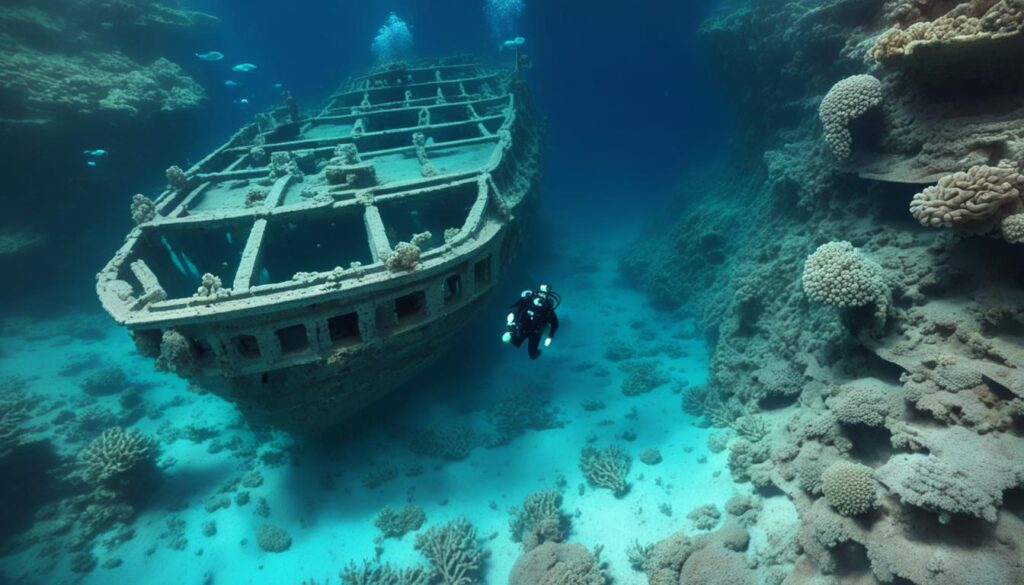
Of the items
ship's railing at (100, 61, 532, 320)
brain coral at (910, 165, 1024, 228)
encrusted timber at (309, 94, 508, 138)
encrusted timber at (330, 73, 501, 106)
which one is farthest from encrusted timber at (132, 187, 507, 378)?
encrusted timber at (330, 73, 501, 106)

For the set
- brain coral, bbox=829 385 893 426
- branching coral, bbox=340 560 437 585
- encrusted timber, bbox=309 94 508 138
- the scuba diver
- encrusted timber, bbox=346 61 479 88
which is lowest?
branching coral, bbox=340 560 437 585

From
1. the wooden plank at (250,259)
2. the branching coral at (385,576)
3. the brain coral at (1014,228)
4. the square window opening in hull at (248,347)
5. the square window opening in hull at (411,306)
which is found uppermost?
the brain coral at (1014,228)

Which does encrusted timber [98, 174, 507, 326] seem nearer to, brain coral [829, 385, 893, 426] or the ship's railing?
the ship's railing

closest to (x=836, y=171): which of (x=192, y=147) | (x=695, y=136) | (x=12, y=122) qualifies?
(x=12, y=122)

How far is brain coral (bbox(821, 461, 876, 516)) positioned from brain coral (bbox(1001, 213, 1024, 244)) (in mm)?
3533

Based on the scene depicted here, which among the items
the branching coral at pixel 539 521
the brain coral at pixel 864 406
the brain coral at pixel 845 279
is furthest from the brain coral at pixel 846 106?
the branching coral at pixel 539 521

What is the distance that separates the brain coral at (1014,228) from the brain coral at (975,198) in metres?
0.24

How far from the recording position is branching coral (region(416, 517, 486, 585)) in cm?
862

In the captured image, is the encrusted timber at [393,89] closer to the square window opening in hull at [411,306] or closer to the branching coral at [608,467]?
the square window opening in hull at [411,306]

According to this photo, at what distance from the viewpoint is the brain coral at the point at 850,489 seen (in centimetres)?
625

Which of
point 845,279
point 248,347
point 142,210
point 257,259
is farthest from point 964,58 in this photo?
point 142,210

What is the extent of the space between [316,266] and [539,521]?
335 inches

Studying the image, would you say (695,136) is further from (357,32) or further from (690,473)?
(690,473)

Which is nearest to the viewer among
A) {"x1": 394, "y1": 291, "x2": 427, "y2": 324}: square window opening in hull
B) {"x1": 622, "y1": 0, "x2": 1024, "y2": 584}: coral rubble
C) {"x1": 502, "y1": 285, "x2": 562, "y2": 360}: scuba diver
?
{"x1": 622, "y1": 0, "x2": 1024, "y2": 584}: coral rubble
